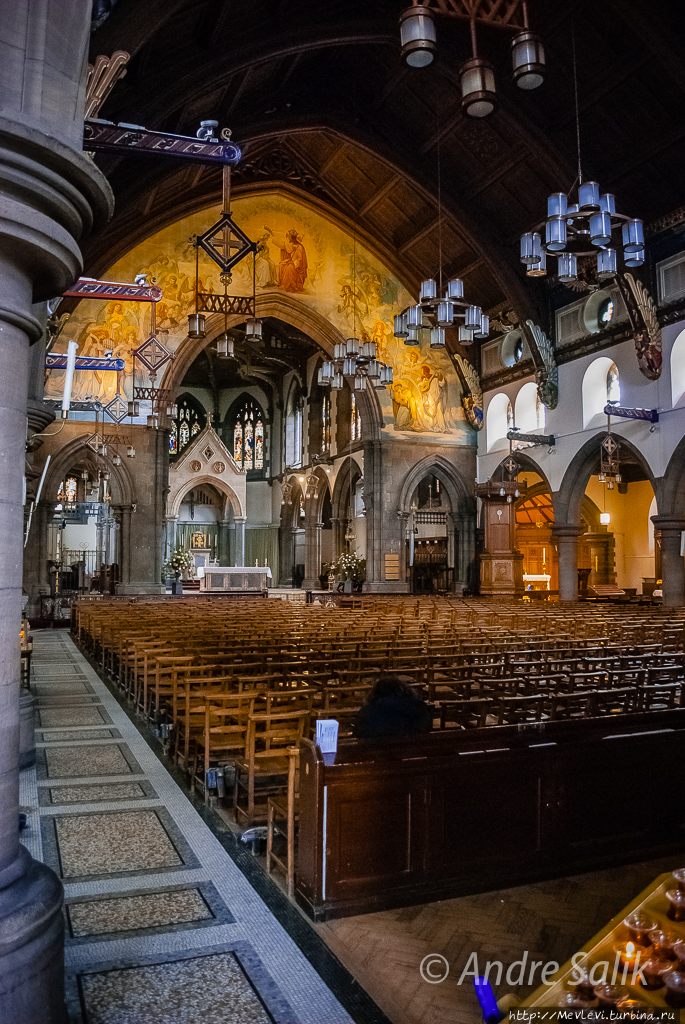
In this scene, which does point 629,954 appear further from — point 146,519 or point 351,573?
point 351,573

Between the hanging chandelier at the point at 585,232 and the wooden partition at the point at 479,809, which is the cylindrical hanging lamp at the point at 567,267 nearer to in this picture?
the hanging chandelier at the point at 585,232

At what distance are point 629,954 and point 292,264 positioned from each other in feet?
87.8

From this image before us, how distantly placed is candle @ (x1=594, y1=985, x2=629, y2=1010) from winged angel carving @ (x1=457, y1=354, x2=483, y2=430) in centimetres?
2671

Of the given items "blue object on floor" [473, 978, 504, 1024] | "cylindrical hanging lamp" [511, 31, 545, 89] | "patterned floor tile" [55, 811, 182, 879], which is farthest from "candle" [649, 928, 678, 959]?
"cylindrical hanging lamp" [511, 31, 545, 89]

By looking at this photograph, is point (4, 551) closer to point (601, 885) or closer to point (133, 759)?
point (601, 885)

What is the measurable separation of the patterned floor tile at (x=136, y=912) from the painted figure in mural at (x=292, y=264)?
24722 millimetres

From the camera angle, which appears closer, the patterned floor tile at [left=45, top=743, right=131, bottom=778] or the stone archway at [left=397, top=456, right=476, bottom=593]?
the patterned floor tile at [left=45, top=743, right=131, bottom=778]

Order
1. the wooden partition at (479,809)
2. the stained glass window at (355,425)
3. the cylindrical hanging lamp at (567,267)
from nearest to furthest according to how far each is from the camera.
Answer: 1. the wooden partition at (479,809)
2. the cylindrical hanging lamp at (567,267)
3. the stained glass window at (355,425)

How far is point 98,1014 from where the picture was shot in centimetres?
289

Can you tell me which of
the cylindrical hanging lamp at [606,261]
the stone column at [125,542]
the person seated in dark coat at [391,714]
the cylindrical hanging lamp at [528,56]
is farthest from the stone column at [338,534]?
the person seated in dark coat at [391,714]

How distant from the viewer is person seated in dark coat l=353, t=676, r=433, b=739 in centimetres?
413

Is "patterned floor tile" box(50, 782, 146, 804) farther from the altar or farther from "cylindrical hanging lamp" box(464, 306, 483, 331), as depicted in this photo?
A: the altar

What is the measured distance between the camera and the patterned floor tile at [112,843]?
4.35 m

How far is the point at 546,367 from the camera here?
2331cm
